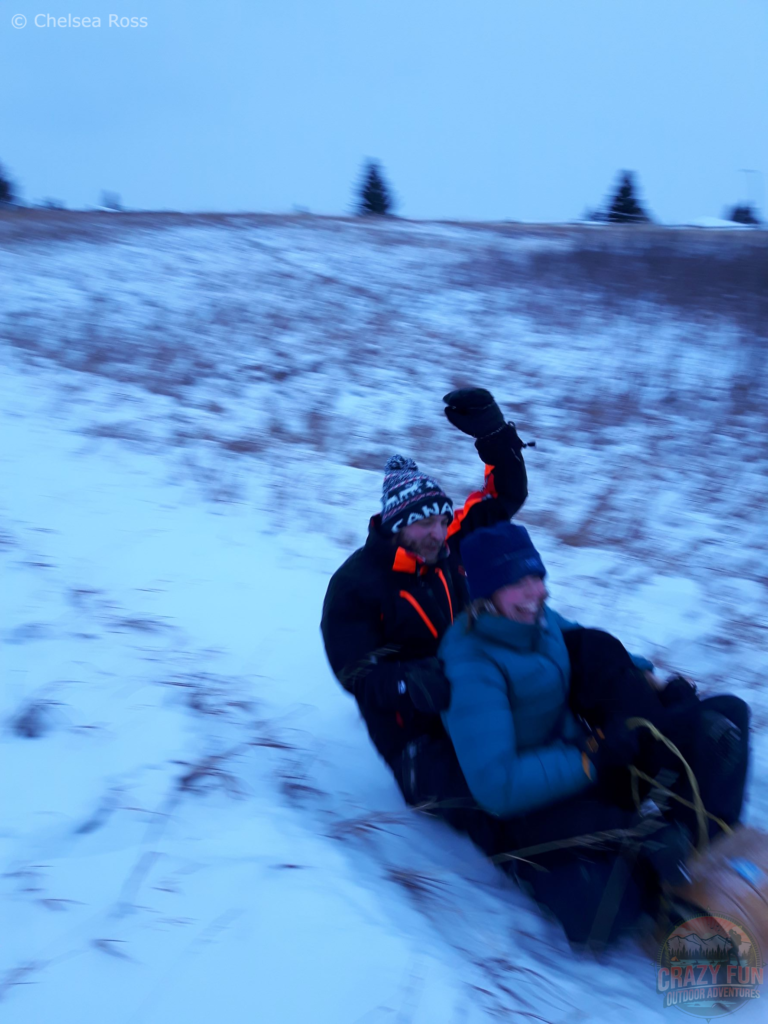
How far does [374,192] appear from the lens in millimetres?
31391

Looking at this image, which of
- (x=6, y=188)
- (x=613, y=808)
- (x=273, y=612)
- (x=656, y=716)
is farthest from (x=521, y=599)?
(x=6, y=188)

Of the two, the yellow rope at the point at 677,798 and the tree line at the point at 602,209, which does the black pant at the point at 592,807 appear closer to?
the yellow rope at the point at 677,798

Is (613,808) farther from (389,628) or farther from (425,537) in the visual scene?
(425,537)

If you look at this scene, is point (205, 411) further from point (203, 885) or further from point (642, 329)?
point (642, 329)

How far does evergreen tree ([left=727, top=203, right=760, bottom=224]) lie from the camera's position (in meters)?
26.1

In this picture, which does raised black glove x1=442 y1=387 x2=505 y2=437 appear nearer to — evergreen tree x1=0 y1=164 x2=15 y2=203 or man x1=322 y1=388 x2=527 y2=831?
man x1=322 y1=388 x2=527 y2=831

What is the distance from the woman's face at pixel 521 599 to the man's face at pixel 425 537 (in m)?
0.57

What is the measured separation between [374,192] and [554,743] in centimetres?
3249

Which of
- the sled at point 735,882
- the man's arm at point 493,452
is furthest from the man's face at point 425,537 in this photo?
the sled at point 735,882

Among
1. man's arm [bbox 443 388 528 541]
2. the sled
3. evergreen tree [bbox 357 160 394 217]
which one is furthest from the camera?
evergreen tree [bbox 357 160 394 217]

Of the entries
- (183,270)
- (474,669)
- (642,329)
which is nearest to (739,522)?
(474,669)

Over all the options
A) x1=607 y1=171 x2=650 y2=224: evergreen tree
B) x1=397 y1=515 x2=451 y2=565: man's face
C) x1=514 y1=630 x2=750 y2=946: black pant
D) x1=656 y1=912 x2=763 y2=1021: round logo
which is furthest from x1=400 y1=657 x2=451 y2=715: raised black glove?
x1=607 y1=171 x2=650 y2=224: evergreen tree

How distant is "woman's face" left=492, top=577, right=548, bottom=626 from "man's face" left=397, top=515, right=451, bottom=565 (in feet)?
1.88

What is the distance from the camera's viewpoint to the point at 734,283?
46.7 feet
